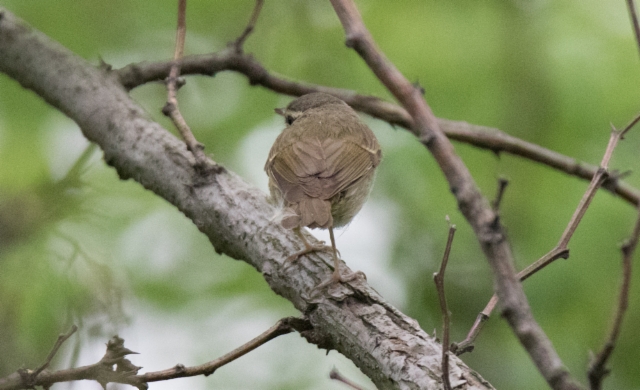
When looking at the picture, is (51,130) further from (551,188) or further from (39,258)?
(551,188)

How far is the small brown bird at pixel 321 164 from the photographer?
3631 millimetres

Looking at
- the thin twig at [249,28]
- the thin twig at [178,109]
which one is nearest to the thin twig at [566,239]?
the thin twig at [178,109]

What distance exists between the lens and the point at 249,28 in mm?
4117

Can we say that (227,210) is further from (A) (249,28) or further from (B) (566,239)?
(B) (566,239)

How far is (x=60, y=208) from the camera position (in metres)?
3.69

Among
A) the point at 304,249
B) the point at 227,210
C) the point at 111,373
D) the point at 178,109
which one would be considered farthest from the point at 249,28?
the point at 111,373

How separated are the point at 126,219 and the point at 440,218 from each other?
2.64m

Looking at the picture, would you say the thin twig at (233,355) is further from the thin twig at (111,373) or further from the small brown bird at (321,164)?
the small brown bird at (321,164)

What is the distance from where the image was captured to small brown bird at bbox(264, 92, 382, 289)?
3.63 m

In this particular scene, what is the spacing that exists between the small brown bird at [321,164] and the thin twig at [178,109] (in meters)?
0.52

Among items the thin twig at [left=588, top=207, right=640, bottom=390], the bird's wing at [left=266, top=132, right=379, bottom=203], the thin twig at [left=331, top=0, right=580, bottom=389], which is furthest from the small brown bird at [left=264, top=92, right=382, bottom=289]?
the thin twig at [left=588, top=207, right=640, bottom=390]

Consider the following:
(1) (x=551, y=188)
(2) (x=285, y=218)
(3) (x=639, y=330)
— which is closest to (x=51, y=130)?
(2) (x=285, y=218)

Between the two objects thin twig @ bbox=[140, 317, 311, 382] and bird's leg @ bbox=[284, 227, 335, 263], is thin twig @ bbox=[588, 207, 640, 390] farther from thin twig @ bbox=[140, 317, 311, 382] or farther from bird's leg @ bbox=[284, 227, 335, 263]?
bird's leg @ bbox=[284, 227, 335, 263]

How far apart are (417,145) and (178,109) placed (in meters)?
3.28
